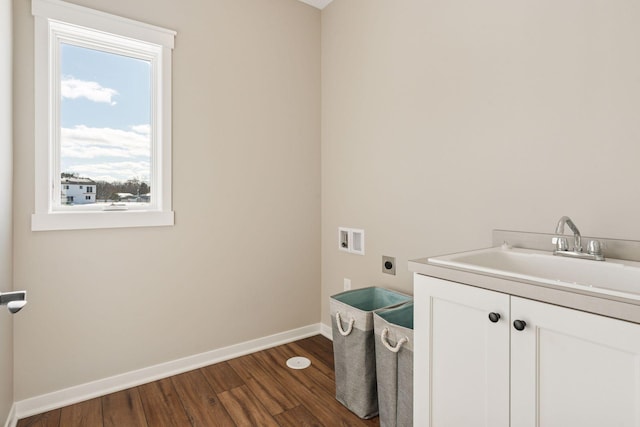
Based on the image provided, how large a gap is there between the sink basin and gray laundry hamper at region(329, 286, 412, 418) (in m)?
0.63

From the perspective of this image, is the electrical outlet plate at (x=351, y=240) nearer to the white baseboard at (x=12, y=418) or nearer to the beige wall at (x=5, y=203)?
the beige wall at (x=5, y=203)

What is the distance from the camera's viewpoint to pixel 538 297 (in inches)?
38.8

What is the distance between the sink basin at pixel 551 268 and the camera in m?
1.12

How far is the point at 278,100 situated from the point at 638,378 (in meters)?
2.46

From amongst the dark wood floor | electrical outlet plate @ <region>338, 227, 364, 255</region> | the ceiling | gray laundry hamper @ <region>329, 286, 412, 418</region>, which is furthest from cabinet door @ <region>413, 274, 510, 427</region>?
the ceiling

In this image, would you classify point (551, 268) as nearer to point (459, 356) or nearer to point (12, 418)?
point (459, 356)

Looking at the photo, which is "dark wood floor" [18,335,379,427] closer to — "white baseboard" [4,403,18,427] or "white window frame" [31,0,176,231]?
"white baseboard" [4,403,18,427]

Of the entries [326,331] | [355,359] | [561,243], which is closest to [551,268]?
[561,243]

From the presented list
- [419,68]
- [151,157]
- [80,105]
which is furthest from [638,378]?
[80,105]

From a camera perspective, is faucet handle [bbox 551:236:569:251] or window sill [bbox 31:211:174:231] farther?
window sill [bbox 31:211:174:231]

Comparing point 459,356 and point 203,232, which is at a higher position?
point 203,232

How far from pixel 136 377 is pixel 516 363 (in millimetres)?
2099

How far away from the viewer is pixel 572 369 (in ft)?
3.03

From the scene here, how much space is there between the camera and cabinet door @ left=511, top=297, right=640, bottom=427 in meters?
0.84
